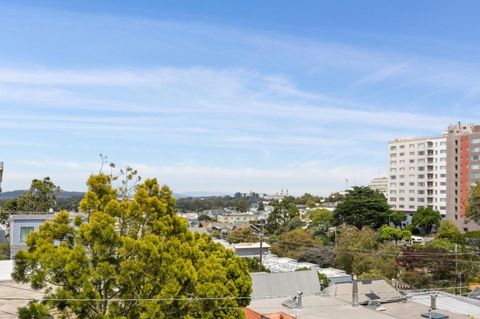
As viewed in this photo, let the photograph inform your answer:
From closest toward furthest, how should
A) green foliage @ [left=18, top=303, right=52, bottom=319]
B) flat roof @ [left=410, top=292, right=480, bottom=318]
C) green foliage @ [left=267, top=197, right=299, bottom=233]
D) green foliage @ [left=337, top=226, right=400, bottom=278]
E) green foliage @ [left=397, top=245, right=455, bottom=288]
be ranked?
1. green foliage @ [left=18, top=303, right=52, bottom=319]
2. flat roof @ [left=410, top=292, right=480, bottom=318]
3. green foliage @ [left=397, top=245, right=455, bottom=288]
4. green foliage @ [left=337, top=226, right=400, bottom=278]
5. green foliage @ [left=267, top=197, right=299, bottom=233]

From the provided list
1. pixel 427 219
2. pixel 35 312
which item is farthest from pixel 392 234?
pixel 35 312

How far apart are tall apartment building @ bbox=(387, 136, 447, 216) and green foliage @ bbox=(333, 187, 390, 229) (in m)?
15.0

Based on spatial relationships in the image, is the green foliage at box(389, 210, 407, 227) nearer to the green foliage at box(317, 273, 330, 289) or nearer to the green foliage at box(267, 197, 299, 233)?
the green foliage at box(267, 197, 299, 233)

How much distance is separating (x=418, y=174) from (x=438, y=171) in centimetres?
375

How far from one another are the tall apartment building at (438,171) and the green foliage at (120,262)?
6600 centimetres

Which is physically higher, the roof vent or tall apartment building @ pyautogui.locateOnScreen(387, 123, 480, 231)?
tall apartment building @ pyautogui.locateOnScreen(387, 123, 480, 231)

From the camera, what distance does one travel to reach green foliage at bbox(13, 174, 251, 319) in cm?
993

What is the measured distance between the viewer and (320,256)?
4475 centimetres

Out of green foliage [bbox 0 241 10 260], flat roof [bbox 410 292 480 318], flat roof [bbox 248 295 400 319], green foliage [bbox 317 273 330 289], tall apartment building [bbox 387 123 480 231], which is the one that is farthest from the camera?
tall apartment building [bbox 387 123 480 231]

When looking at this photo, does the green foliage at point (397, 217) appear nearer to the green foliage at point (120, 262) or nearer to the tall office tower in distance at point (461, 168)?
the tall office tower in distance at point (461, 168)

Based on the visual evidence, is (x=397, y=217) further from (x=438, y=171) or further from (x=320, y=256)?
(x=320, y=256)

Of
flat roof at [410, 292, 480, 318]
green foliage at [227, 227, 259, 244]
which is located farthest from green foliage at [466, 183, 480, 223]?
flat roof at [410, 292, 480, 318]

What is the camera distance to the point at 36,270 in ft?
33.6

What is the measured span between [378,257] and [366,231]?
7112 millimetres
